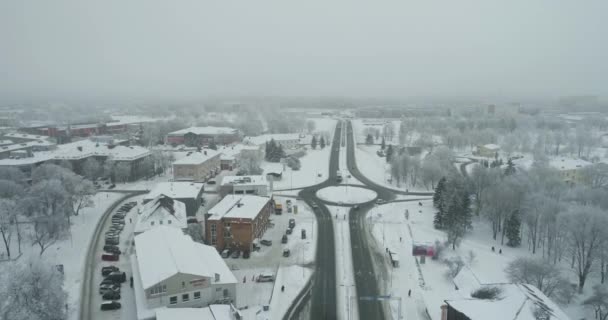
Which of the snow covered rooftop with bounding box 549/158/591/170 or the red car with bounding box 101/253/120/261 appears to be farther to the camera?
the snow covered rooftop with bounding box 549/158/591/170

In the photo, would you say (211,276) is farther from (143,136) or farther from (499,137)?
(499,137)

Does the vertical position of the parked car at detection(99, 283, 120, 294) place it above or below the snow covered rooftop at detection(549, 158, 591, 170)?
below

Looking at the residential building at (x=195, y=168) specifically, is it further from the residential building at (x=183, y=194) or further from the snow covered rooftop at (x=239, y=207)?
the snow covered rooftop at (x=239, y=207)

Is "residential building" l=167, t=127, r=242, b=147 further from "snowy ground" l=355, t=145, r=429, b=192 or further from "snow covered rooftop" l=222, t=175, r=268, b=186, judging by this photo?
"snow covered rooftop" l=222, t=175, r=268, b=186

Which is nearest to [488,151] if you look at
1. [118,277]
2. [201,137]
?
[201,137]

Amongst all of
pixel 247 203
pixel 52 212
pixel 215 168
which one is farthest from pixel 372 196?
pixel 52 212

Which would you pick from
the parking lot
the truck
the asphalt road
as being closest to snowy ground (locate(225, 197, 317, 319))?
the asphalt road

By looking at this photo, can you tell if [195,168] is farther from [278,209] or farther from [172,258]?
[172,258]
